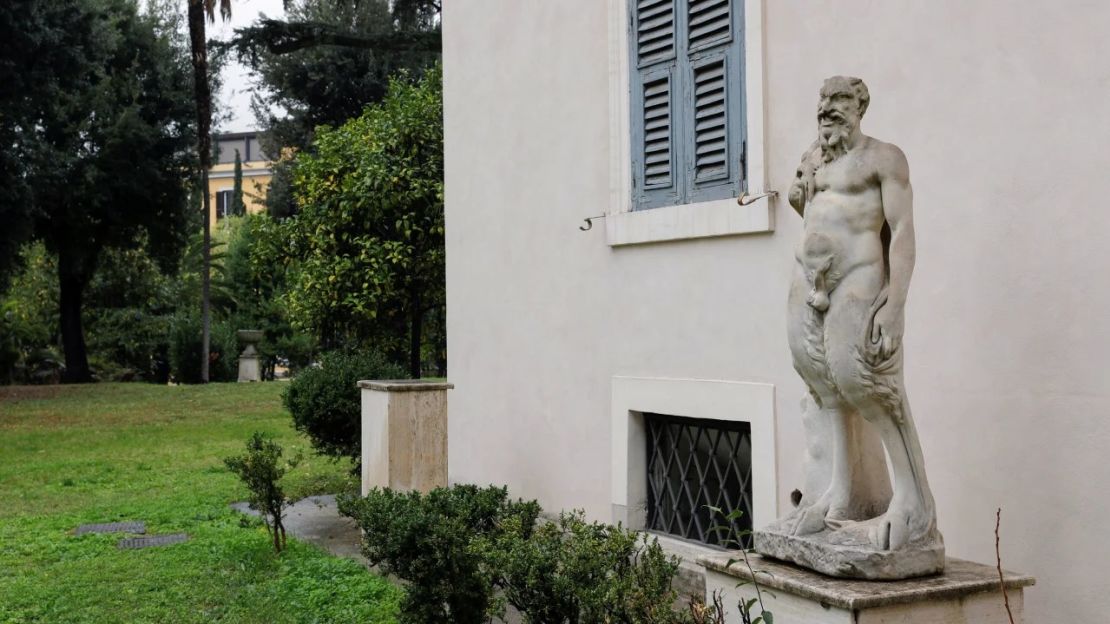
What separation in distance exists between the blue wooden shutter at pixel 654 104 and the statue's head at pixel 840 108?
2.40m

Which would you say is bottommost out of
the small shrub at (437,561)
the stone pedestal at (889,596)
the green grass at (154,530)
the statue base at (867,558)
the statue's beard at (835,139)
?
the green grass at (154,530)

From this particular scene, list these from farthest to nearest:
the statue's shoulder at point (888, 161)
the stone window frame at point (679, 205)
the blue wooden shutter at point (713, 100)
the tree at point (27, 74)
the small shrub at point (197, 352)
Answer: the small shrub at point (197, 352)
the tree at point (27, 74)
the blue wooden shutter at point (713, 100)
the stone window frame at point (679, 205)
the statue's shoulder at point (888, 161)

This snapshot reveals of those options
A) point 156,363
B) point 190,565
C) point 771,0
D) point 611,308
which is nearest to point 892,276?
point 771,0

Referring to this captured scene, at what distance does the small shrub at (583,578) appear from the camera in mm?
4695

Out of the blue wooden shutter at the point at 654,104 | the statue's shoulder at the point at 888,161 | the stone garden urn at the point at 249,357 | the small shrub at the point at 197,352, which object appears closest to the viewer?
the statue's shoulder at the point at 888,161

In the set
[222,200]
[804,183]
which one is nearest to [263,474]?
[804,183]

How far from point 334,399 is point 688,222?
6041 millimetres

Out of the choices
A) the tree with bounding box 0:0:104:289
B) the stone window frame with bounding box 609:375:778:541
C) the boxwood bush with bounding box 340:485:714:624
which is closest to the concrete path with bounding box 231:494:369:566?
the boxwood bush with bounding box 340:485:714:624

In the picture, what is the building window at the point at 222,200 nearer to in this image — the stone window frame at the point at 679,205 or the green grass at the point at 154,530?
the green grass at the point at 154,530

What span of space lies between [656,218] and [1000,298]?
2363mm

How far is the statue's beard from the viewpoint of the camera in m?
4.20

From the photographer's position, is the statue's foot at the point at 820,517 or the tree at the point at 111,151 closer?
the statue's foot at the point at 820,517

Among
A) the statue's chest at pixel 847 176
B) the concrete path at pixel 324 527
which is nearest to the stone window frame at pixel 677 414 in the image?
the statue's chest at pixel 847 176

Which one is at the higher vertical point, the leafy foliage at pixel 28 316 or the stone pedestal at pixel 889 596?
the leafy foliage at pixel 28 316
